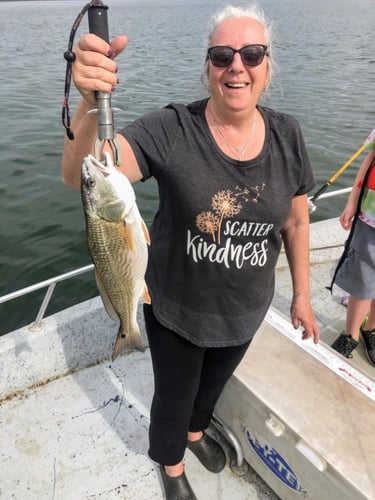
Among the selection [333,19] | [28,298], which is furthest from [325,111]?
[333,19]

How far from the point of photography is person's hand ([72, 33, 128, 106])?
4.15 ft

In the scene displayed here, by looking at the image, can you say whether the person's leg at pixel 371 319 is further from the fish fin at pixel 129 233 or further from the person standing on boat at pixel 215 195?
the fish fin at pixel 129 233

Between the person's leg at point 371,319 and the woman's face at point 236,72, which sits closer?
the woman's face at point 236,72

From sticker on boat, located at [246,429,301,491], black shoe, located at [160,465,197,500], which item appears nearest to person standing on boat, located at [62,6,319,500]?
sticker on boat, located at [246,429,301,491]

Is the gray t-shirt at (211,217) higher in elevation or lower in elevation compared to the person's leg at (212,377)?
higher

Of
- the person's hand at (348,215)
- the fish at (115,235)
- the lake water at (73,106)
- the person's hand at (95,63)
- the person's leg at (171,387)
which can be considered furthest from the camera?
the lake water at (73,106)

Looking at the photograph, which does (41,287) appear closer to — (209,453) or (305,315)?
(209,453)

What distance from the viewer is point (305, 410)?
2055mm

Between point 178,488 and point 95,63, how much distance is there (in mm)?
2456

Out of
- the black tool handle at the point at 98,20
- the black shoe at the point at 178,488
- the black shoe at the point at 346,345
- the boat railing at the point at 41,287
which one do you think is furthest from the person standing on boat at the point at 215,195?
the black shoe at the point at 346,345

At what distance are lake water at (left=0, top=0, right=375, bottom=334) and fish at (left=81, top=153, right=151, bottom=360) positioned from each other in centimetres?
93

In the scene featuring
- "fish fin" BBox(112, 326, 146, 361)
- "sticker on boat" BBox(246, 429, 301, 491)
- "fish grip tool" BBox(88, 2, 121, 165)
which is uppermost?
"fish grip tool" BBox(88, 2, 121, 165)

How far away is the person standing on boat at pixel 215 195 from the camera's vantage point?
5.55ft

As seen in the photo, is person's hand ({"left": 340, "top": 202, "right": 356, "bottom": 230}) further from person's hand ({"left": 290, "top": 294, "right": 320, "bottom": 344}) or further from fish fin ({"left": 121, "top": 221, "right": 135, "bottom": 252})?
fish fin ({"left": 121, "top": 221, "right": 135, "bottom": 252})
